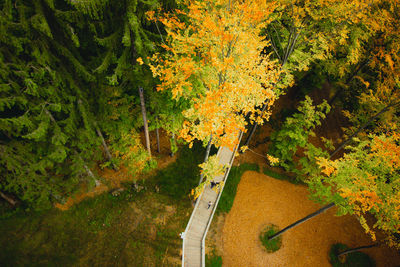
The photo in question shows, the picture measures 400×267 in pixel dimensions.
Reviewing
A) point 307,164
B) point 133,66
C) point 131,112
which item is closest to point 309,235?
point 307,164

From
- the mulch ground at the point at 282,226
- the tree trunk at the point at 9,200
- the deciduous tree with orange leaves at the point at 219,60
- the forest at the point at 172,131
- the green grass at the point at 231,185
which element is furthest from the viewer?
the green grass at the point at 231,185

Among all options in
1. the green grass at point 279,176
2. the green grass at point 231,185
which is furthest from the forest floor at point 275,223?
the green grass at point 231,185

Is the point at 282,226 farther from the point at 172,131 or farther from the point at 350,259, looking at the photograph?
the point at 172,131

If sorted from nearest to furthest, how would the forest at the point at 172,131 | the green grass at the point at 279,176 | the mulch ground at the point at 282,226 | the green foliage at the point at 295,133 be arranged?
the forest at the point at 172,131 < the mulch ground at the point at 282,226 < the green foliage at the point at 295,133 < the green grass at the point at 279,176

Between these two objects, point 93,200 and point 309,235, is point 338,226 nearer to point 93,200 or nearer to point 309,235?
point 309,235

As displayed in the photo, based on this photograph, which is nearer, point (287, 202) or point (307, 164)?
point (307, 164)

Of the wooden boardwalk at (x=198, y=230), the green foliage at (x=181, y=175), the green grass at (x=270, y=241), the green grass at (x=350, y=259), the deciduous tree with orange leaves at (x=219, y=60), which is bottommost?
the green grass at (x=350, y=259)

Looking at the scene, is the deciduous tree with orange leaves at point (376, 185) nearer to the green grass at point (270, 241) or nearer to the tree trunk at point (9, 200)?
the green grass at point (270, 241)

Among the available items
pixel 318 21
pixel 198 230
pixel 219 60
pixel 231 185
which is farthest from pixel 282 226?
pixel 318 21

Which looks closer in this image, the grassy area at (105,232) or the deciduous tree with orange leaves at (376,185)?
the deciduous tree with orange leaves at (376,185)
